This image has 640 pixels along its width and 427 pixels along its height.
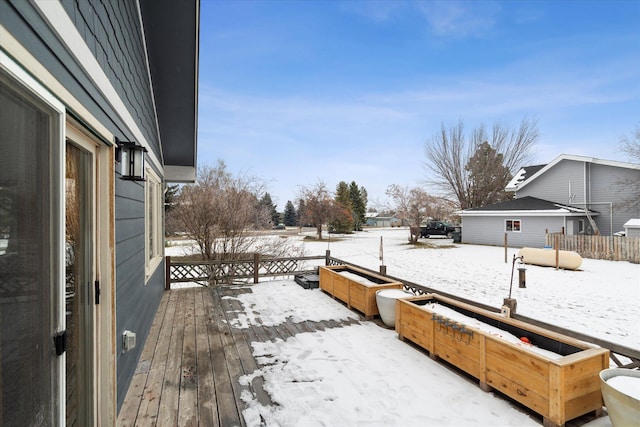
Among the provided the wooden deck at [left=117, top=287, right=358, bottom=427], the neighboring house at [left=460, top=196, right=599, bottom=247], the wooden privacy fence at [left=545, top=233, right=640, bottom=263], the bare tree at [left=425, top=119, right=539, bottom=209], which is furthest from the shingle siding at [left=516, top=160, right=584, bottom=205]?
the wooden deck at [left=117, top=287, right=358, bottom=427]

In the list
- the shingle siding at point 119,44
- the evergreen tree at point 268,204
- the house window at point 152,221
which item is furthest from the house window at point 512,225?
the shingle siding at point 119,44

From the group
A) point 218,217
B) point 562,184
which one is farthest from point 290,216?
point 218,217

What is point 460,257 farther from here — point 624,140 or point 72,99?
point 72,99

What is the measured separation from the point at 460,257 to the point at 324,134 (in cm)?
1347

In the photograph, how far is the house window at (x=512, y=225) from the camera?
16.0 m

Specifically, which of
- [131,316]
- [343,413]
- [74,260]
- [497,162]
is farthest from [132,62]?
[497,162]

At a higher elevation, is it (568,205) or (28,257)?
(568,205)

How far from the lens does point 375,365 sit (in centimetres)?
325

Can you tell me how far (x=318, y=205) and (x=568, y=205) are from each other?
14.6 metres

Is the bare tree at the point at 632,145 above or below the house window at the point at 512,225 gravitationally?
above

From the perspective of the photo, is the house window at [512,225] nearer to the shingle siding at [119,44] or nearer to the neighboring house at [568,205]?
the neighboring house at [568,205]

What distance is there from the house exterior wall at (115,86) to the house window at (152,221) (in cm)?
30

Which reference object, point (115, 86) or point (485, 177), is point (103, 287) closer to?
point (115, 86)

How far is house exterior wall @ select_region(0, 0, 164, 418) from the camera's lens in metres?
1.08
